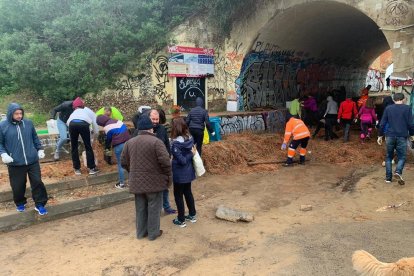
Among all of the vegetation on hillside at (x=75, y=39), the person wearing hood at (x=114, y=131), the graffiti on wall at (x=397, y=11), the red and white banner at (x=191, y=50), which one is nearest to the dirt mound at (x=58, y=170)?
the person wearing hood at (x=114, y=131)

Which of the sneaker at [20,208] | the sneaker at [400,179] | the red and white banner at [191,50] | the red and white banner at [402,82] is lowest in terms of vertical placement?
the sneaker at [400,179]

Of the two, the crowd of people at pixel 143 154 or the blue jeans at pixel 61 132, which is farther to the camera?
the blue jeans at pixel 61 132

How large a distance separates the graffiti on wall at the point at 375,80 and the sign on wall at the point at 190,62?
21.6m

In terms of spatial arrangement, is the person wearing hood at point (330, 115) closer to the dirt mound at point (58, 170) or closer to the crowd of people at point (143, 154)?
the crowd of people at point (143, 154)

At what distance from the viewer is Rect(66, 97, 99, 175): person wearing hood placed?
7379mm

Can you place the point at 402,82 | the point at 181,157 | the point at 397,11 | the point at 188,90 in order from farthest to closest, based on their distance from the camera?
the point at 188,90, the point at 397,11, the point at 402,82, the point at 181,157

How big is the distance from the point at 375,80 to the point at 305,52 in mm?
18332

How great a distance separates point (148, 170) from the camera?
5.08 metres

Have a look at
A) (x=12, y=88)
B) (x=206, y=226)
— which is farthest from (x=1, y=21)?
(x=206, y=226)

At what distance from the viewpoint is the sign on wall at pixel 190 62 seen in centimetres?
Answer: 1310

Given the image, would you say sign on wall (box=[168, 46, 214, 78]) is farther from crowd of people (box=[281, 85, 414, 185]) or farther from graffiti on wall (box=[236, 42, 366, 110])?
crowd of people (box=[281, 85, 414, 185])

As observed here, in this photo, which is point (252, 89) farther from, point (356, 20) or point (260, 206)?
point (260, 206)

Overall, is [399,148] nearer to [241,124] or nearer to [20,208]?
[241,124]

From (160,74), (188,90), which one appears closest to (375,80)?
(188,90)
